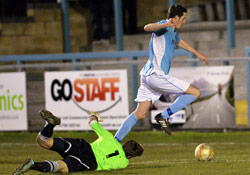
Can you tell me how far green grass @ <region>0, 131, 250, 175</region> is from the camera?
1056 cm

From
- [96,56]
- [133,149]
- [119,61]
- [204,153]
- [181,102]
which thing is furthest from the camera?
[96,56]

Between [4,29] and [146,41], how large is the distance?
4.44 metres

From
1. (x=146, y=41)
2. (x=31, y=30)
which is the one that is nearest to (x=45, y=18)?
(x=31, y=30)

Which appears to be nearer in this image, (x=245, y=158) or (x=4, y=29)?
(x=245, y=158)

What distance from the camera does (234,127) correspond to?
16312 millimetres

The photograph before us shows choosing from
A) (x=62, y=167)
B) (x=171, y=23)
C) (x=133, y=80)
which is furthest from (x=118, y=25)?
(x=62, y=167)

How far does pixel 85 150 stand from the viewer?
401 inches

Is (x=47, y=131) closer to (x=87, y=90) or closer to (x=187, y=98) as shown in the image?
(x=187, y=98)

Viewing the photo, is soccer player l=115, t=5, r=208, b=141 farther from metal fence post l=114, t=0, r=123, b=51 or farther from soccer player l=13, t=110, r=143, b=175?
metal fence post l=114, t=0, r=123, b=51

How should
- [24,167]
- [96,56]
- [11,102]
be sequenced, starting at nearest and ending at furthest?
[24,167], [11,102], [96,56]

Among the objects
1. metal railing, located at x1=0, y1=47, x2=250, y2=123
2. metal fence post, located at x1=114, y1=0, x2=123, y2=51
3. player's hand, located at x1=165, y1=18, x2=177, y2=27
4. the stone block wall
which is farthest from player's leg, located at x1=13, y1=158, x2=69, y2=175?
the stone block wall

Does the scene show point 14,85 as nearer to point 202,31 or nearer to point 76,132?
point 76,132

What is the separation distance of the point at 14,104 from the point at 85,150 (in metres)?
7.67

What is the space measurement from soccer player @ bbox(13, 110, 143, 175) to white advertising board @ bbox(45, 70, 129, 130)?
20.5 feet
